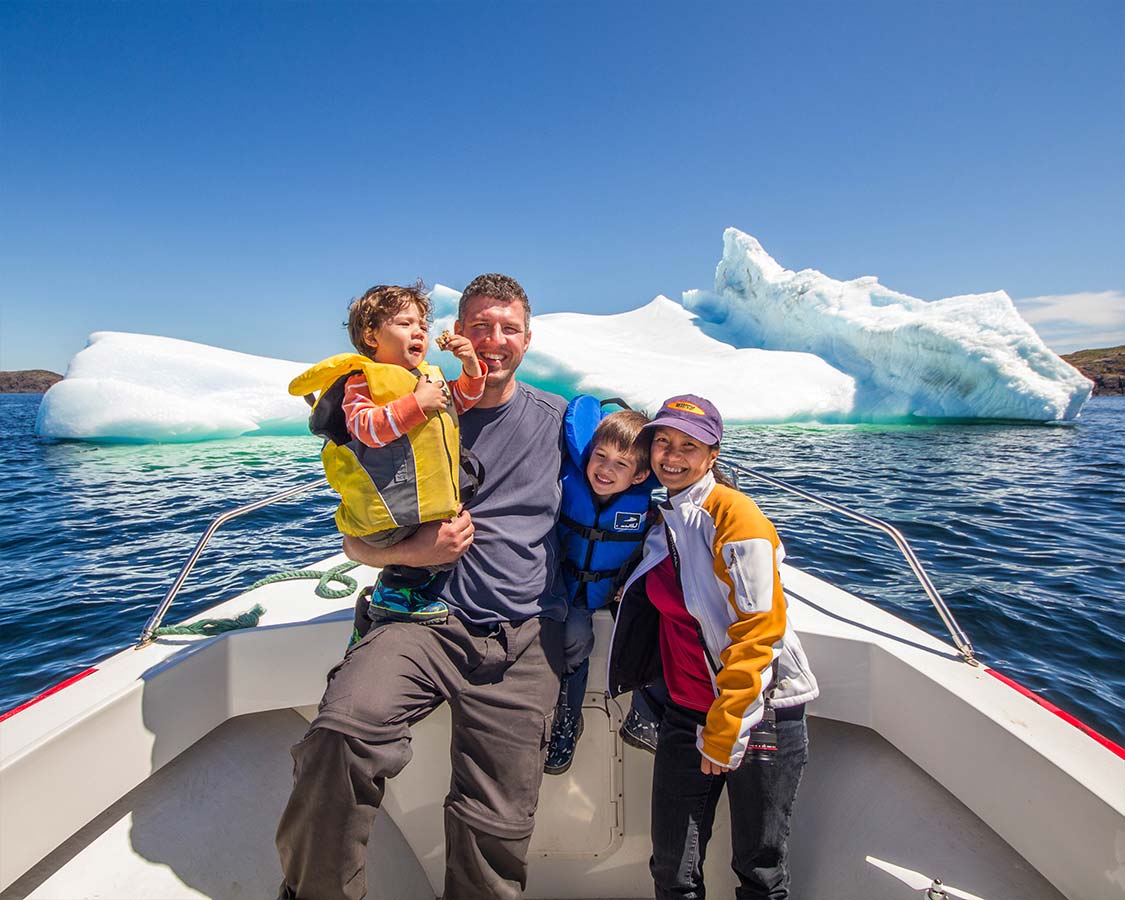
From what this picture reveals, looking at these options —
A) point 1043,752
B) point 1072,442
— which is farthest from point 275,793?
point 1072,442

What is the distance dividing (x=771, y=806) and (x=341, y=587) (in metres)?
1.65

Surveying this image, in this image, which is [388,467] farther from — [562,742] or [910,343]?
[910,343]

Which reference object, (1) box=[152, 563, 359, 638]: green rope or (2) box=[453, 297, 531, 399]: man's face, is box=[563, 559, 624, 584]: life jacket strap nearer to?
(2) box=[453, 297, 531, 399]: man's face

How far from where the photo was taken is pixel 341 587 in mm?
2250

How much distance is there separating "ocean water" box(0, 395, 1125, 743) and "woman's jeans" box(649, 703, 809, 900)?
2.73 metres

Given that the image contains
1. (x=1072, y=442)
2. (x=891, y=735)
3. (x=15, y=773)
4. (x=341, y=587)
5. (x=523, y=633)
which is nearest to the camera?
(x=15, y=773)

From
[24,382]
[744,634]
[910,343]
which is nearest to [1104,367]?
[910,343]

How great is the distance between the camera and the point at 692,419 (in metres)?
1.50

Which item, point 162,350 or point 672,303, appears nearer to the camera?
point 162,350

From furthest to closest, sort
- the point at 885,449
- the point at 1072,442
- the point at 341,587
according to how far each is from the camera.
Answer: the point at 1072,442
the point at 885,449
the point at 341,587

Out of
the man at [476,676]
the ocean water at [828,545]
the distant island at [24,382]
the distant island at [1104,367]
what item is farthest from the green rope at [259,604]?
the distant island at [24,382]

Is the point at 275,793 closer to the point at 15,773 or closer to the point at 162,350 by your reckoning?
the point at 15,773

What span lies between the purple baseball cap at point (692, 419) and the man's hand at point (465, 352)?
0.48 meters

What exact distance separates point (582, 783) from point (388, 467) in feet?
3.69
